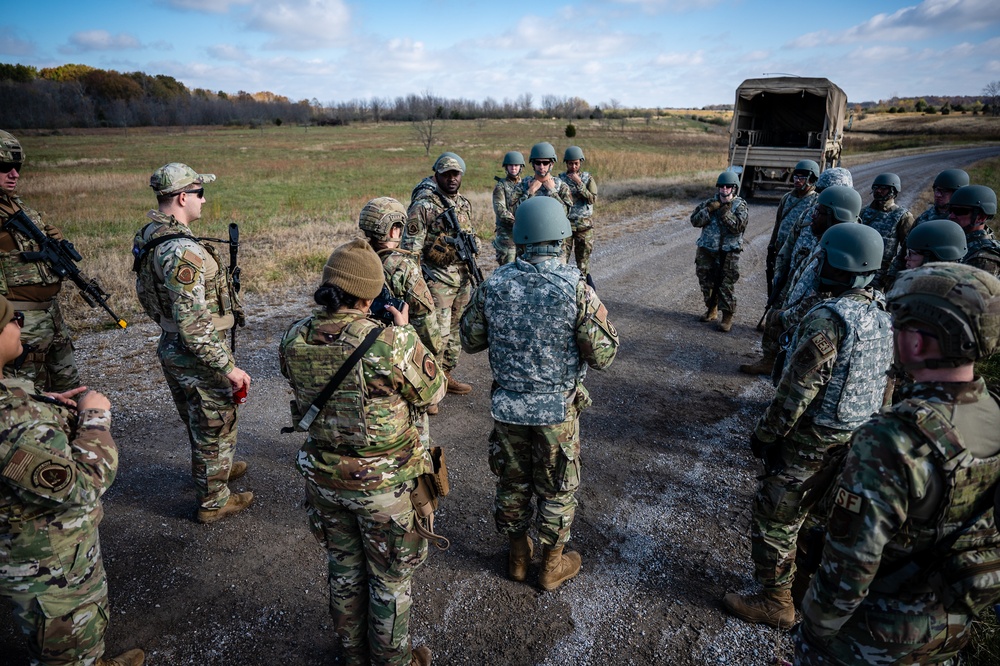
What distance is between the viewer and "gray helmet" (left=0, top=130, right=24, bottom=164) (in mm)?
3912

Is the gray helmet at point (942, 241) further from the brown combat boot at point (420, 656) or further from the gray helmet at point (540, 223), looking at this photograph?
the brown combat boot at point (420, 656)

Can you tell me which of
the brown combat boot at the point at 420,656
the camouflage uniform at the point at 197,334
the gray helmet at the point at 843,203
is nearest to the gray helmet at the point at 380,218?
the camouflage uniform at the point at 197,334

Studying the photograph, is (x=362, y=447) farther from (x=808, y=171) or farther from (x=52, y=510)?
(x=808, y=171)

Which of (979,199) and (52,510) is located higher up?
(979,199)

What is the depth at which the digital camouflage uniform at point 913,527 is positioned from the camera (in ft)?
5.54

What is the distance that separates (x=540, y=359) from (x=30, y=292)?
383 centimetres

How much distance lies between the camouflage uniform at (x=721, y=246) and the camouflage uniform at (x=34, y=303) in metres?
6.78

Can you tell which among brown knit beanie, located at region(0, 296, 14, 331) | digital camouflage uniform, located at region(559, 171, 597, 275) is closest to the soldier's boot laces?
brown knit beanie, located at region(0, 296, 14, 331)

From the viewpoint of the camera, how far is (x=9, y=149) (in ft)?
13.0

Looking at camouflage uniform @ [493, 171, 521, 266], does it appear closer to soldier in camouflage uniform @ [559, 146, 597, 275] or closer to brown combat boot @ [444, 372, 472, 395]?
soldier in camouflage uniform @ [559, 146, 597, 275]

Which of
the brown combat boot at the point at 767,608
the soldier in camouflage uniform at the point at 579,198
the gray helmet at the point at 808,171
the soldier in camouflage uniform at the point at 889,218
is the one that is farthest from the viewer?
the soldier in camouflage uniform at the point at 579,198

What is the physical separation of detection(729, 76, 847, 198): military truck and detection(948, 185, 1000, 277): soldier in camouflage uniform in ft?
39.4

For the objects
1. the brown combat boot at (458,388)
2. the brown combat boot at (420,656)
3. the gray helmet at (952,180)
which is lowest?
the brown combat boot at (420,656)

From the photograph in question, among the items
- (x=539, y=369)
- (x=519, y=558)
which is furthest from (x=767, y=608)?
(x=539, y=369)
